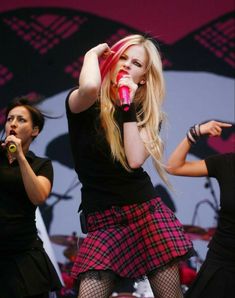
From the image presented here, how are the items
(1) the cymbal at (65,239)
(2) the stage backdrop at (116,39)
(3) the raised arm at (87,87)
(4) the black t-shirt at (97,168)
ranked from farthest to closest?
(2) the stage backdrop at (116,39) → (1) the cymbal at (65,239) → (4) the black t-shirt at (97,168) → (3) the raised arm at (87,87)

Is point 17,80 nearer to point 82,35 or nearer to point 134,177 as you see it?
point 82,35

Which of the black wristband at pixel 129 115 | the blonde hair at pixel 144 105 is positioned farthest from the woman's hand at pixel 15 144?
the black wristband at pixel 129 115

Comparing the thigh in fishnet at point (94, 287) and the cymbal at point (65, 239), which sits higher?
the thigh in fishnet at point (94, 287)

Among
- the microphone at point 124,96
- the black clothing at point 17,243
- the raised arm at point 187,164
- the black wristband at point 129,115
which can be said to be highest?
the microphone at point 124,96

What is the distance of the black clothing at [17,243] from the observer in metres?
2.72

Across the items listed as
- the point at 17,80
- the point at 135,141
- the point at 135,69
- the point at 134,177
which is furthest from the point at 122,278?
the point at 17,80

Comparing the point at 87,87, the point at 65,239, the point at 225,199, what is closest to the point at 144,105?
the point at 87,87

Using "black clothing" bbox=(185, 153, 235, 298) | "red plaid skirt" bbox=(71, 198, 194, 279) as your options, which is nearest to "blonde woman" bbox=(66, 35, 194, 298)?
"red plaid skirt" bbox=(71, 198, 194, 279)

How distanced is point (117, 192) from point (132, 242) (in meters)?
0.22

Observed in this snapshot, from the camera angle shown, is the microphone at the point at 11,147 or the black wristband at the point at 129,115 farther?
the microphone at the point at 11,147

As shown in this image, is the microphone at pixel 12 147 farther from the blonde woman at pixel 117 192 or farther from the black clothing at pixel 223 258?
the black clothing at pixel 223 258

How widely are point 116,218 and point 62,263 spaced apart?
6.98 ft

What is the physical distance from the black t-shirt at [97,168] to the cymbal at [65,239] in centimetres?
203

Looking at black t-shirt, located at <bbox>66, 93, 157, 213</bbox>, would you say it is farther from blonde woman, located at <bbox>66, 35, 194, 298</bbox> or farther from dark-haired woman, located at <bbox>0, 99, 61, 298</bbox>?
dark-haired woman, located at <bbox>0, 99, 61, 298</bbox>
